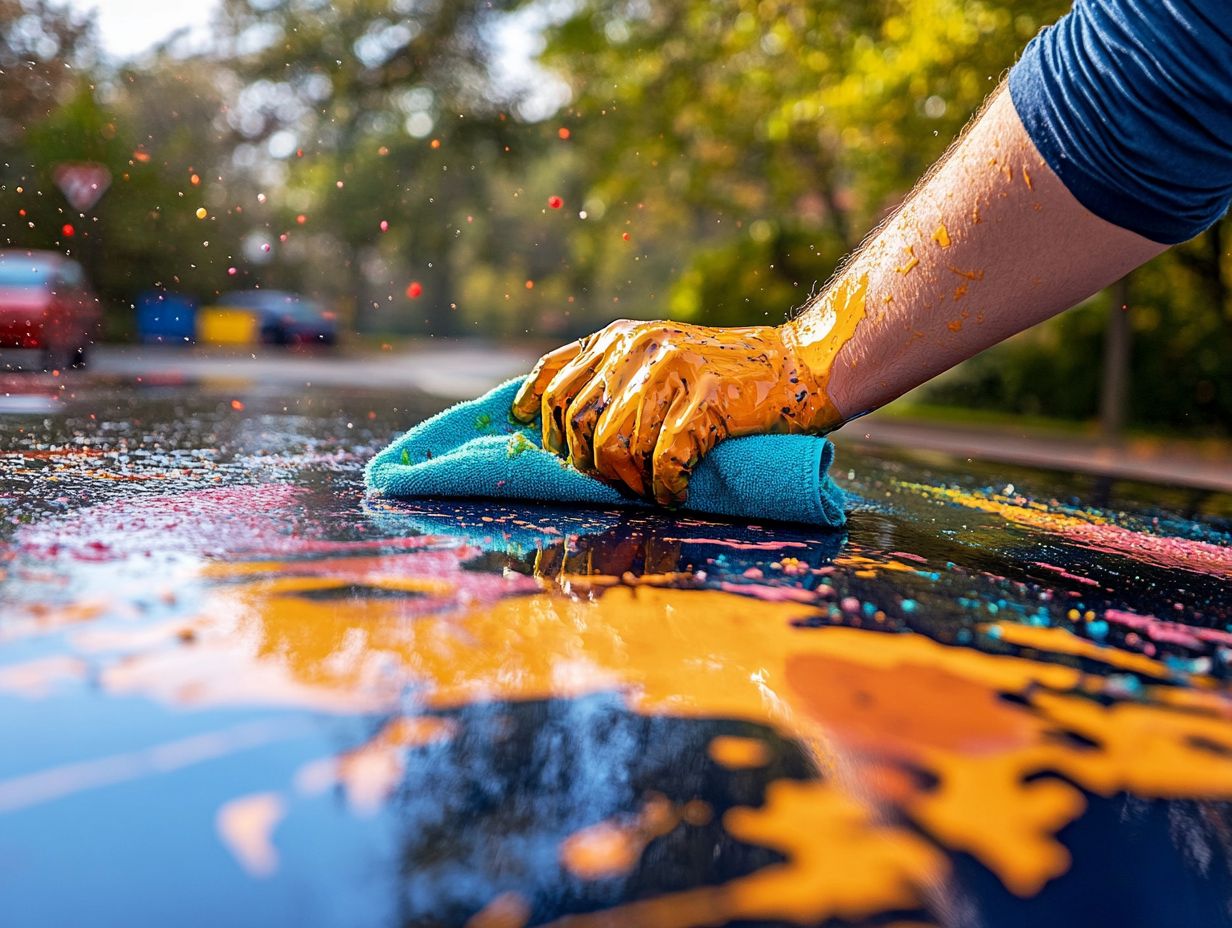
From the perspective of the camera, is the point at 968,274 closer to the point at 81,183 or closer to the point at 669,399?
the point at 669,399

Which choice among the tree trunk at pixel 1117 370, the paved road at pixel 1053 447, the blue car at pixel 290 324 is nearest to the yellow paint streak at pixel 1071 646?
the paved road at pixel 1053 447

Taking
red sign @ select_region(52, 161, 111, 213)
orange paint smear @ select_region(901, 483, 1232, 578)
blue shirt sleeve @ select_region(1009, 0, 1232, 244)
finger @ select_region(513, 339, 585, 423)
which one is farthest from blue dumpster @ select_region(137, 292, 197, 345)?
blue shirt sleeve @ select_region(1009, 0, 1232, 244)

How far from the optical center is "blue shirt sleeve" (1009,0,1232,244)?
0.94m

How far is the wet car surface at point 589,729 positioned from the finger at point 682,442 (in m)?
0.14

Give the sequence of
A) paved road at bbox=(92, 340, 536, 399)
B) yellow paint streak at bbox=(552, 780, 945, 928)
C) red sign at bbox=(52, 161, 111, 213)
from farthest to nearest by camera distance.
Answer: red sign at bbox=(52, 161, 111, 213) → paved road at bbox=(92, 340, 536, 399) → yellow paint streak at bbox=(552, 780, 945, 928)

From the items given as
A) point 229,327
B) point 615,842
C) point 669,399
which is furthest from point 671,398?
point 229,327

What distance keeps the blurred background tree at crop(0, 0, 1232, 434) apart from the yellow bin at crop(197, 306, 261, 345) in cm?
114

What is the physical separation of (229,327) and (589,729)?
2345 centimetres

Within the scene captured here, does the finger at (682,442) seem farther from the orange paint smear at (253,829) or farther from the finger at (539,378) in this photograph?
the orange paint smear at (253,829)

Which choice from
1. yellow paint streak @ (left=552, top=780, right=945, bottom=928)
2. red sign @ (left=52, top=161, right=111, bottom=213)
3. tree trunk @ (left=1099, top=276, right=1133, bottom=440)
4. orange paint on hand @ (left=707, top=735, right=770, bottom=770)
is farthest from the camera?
red sign @ (left=52, top=161, right=111, bottom=213)

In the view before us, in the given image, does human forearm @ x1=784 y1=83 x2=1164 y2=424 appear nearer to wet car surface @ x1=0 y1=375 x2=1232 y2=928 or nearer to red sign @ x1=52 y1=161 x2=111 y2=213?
wet car surface @ x1=0 y1=375 x2=1232 y2=928

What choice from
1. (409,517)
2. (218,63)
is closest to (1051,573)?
(409,517)

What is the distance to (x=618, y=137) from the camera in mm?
11758

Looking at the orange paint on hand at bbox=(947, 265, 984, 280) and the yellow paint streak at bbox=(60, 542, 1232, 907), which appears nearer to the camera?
the yellow paint streak at bbox=(60, 542, 1232, 907)
